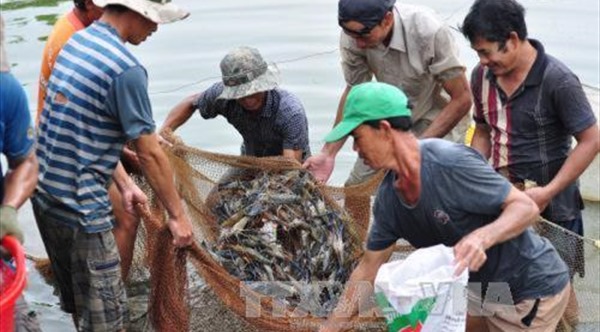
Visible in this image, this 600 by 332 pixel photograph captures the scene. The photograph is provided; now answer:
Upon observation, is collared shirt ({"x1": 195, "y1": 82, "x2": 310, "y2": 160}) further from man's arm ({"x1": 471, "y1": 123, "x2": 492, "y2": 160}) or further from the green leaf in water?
the green leaf in water

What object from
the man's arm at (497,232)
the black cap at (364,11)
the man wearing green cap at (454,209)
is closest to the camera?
the man's arm at (497,232)

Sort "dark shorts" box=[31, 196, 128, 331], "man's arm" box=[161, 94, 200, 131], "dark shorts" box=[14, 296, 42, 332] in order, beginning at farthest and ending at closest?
"man's arm" box=[161, 94, 200, 131] → "dark shorts" box=[31, 196, 128, 331] → "dark shorts" box=[14, 296, 42, 332]

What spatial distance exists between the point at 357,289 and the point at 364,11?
1.71 meters

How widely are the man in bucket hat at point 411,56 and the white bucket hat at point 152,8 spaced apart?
1.17 metres

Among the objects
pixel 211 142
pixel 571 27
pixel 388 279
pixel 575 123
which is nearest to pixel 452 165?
pixel 388 279

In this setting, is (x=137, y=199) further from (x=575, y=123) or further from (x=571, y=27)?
(x=571, y=27)

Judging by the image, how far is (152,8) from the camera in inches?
185

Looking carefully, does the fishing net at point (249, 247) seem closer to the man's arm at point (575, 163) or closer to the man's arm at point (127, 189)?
the man's arm at point (127, 189)

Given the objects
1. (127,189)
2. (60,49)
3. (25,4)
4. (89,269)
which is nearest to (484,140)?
(127,189)

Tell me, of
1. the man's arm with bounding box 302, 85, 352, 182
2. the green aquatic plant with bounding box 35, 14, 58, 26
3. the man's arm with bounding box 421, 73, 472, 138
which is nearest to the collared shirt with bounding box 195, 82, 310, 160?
the man's arm with bounding box 302, 85, 352, 182

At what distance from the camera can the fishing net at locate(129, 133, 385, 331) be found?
5.11 m

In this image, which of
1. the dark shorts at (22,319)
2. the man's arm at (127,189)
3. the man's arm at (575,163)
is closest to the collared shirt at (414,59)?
the man's arm at (575,163)

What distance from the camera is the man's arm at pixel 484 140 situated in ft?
17.5

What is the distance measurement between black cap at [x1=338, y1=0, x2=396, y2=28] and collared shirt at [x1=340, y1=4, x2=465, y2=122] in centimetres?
29
